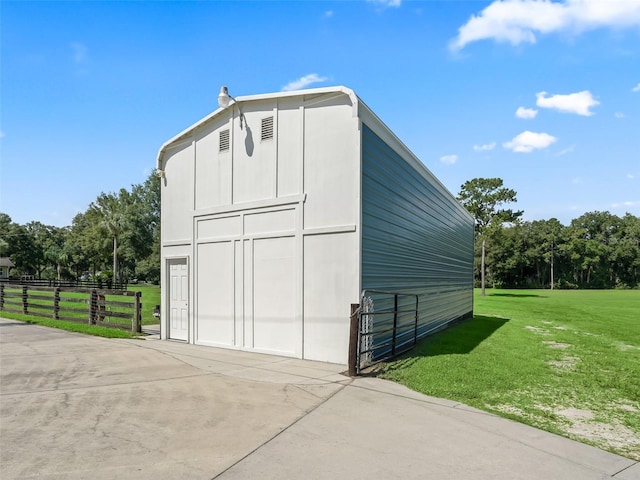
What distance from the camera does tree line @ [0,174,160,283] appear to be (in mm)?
51719

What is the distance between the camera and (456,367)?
7.12 metres

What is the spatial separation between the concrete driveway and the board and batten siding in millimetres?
2611

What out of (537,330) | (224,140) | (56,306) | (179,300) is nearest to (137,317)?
(179,300)

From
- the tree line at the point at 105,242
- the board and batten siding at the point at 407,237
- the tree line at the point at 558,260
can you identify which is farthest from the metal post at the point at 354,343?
the tree line at the point at 558,260

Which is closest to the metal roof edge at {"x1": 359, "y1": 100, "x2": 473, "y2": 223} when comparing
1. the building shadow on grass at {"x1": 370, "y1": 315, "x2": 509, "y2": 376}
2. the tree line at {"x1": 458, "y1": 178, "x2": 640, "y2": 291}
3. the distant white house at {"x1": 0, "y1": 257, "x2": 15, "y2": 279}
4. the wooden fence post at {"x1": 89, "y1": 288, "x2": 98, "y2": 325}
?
the building shadow on grass at {"x1": 370, "y1": 315, "x2": 509, "y2": 376}

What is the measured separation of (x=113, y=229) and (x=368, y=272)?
1929 inches

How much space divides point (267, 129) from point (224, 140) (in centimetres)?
140

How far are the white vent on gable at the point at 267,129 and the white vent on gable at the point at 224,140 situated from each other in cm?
112

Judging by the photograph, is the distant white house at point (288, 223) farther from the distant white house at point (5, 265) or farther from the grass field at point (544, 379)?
the distant white house at point (5, 265)

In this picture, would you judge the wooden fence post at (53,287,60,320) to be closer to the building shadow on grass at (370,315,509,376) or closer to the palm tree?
the building shadow on grass at (370,315,509,376)

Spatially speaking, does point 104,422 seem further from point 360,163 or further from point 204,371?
point 360,163

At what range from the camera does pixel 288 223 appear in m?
8.43

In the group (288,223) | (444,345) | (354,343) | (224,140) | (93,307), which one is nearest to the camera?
(354,343)

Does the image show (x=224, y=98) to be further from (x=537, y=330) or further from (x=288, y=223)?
(x=537, y=330)
